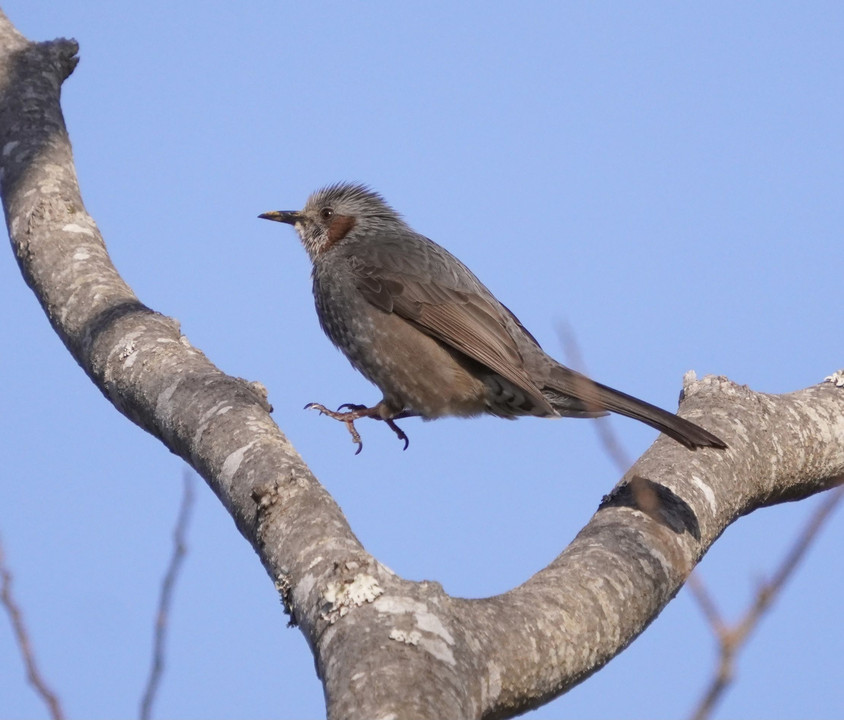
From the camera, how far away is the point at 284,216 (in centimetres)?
720

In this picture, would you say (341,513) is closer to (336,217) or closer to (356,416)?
(356,416)

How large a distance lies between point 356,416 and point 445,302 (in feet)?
2.90

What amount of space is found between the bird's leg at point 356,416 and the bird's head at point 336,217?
1.34 metres

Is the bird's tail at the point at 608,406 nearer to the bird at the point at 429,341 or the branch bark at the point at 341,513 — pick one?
the bird at the point at 429,341

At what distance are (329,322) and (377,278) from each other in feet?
1.37

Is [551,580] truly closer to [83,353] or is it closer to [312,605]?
[312,605]

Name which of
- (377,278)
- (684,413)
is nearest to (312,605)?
(684,413)

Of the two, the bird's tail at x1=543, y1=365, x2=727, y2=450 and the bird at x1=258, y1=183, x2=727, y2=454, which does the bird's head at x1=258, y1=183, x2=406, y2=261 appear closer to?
the bird at x1=258, y1=183, x2=727, y2=454

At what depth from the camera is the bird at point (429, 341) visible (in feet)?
18.8

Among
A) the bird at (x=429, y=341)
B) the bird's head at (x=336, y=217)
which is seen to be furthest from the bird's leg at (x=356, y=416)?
the bird's head at (x=336, y=217)

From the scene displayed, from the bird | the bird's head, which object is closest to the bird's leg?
the bird

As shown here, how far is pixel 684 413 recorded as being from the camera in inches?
194

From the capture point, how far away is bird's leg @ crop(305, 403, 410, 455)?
228 inches

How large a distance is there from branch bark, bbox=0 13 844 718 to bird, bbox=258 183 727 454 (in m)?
0.99
